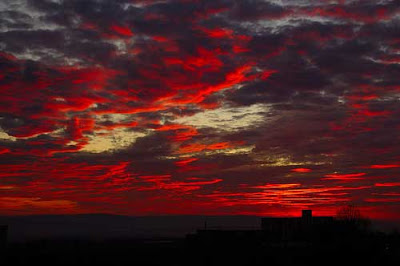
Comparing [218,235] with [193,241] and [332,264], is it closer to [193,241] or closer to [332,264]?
[193,241]

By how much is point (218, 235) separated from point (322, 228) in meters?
25.4

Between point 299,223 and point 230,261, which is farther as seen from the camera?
point 299,223

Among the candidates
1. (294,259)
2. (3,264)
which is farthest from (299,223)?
(3,264)

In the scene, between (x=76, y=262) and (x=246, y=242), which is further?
(x=246, y=242)

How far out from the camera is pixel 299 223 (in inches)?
5044

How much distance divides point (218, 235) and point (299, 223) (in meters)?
25.2

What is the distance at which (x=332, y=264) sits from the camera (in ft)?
253

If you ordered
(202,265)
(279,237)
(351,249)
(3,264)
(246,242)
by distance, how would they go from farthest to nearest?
(279,237), (246,242), (351,249), (202,265), (3,264)

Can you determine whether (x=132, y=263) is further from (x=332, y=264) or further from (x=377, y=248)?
(x=377, y=248)

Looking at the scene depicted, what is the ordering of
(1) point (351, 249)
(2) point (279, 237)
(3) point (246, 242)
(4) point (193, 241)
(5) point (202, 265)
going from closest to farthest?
1. (5) point (202, 265)
2. (1) point (351, 249)
3. (3) point (246, 242)
4. (4) point (193, 241)
5. (2) point (279, 237)

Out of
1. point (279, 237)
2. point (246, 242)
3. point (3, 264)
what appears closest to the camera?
point (3, 264)

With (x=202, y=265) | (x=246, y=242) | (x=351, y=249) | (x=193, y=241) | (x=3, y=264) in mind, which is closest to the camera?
(x=3, y=264)

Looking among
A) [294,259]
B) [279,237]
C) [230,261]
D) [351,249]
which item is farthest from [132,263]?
[279,237]

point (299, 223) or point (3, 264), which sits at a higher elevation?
point (299, 223)
